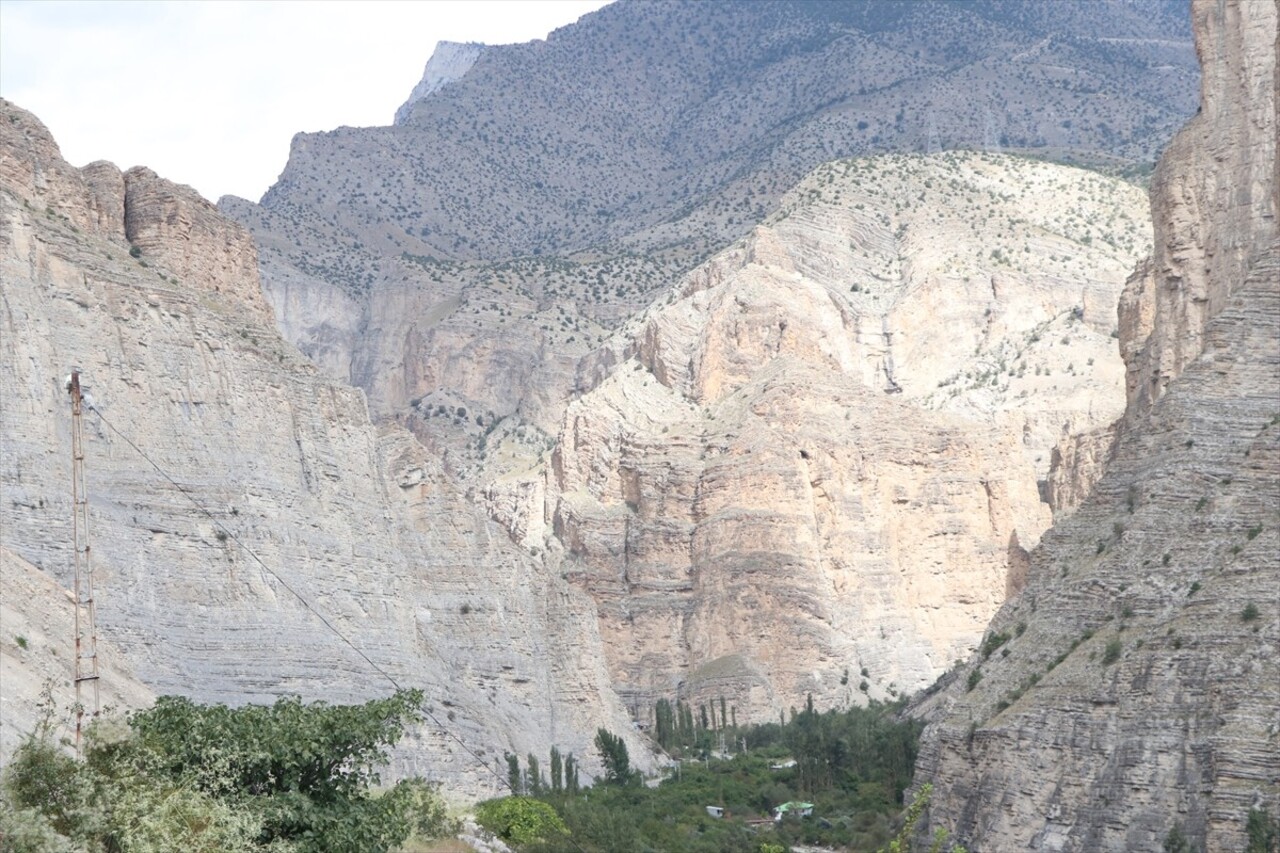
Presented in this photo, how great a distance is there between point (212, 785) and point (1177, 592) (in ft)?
120

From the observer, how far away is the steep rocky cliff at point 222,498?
3199 inches

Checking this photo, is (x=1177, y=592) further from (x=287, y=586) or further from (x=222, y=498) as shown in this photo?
(x=222, y=498)

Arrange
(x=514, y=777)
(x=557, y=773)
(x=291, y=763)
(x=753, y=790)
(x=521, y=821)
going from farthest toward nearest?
(x=753, y=790) → (x=557, y=773) → (x=514, y=777) → (x=521, y=821) → (x=291, y=763)

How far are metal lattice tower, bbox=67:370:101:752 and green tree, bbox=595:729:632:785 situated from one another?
32370 millimetres

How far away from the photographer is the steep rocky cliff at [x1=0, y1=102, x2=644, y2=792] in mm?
81250

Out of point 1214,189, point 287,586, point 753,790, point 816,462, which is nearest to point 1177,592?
point 1214,189

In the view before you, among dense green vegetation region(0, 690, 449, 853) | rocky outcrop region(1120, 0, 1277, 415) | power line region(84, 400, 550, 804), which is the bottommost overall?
dense green vegetation region(0, 690, 449, 853)

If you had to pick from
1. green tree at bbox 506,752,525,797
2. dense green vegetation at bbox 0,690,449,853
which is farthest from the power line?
dense green vegetation at bbox 0,690,449,853

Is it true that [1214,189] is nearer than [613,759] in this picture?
Yes

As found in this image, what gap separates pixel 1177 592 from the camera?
72.7 meters

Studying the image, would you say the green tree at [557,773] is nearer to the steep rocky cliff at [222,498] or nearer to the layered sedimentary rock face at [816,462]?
the steep rocky cliff at [222,498]

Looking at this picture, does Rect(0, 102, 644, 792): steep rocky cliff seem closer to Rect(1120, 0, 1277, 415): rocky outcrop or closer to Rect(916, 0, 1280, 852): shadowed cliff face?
Rect(916, 0, 1280, 852): shadowed cliff face

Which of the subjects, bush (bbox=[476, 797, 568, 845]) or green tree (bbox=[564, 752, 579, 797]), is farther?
green tree (bbox=[564, 752, 579, 797])

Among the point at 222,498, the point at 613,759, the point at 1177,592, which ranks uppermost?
the point at 222,498
